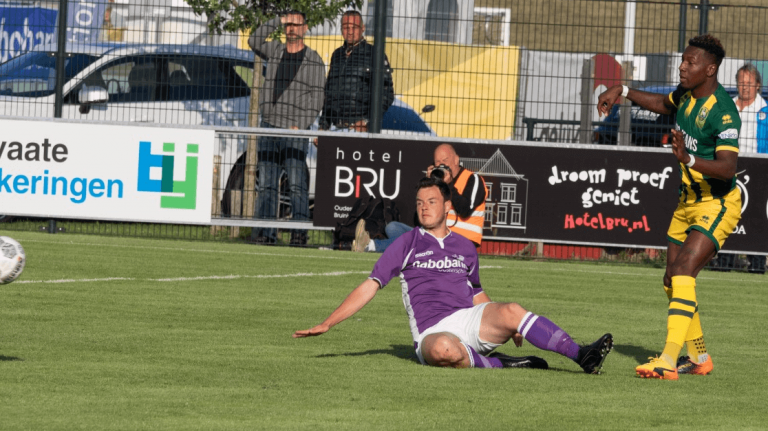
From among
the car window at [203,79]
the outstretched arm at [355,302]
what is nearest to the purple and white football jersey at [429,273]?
the outstretched arm at [355,302]

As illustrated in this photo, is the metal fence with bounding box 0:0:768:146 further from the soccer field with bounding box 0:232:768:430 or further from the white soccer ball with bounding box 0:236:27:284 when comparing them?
→ the white soccer ball with bounding box 0:236:27:284

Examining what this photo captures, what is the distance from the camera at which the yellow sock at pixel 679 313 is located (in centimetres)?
810

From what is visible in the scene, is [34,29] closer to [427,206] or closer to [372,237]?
[372,237]

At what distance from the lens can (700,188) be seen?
8.53 metres

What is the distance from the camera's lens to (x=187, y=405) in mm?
6137

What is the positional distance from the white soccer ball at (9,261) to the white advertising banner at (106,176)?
402 inches

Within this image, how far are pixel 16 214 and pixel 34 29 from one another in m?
3.22

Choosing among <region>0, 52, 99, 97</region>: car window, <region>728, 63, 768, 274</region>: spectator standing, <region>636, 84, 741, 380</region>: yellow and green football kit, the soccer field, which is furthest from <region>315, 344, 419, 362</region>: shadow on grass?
<region>0, 52, 99, 97</region>: car window

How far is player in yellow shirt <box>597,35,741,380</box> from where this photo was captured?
8.27 m

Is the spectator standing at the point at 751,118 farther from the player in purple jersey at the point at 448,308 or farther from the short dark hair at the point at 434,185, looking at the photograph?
the short dark hair at the point at 434,185

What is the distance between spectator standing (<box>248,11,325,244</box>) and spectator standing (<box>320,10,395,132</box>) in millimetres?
171

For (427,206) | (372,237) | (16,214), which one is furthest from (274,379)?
(16,214)

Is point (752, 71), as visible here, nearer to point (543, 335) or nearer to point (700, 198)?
point (700, 198)

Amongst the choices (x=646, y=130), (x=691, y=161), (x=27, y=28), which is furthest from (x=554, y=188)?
(x=691, y=161)
